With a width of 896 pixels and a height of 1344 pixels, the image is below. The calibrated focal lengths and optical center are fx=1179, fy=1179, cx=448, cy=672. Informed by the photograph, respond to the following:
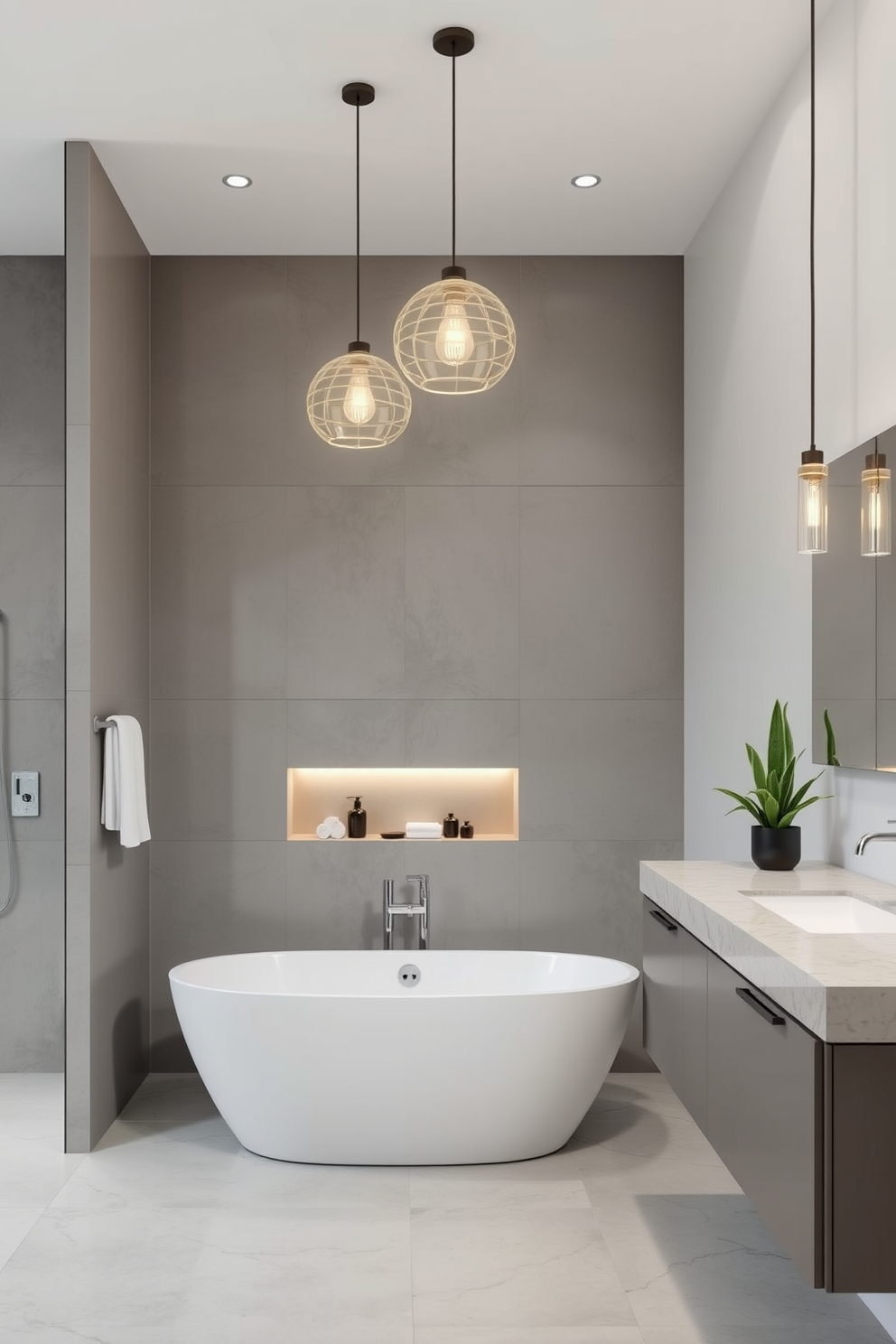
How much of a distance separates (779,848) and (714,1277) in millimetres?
1080

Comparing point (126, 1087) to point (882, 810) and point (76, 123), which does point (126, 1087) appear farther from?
point (76, 123)

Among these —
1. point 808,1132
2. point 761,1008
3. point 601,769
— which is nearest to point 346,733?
point 601,769

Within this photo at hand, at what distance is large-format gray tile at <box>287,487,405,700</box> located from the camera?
4.70 meters

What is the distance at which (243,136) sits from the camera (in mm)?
3721

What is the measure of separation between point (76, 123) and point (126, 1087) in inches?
128

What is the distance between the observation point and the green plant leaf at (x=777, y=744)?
120 inches

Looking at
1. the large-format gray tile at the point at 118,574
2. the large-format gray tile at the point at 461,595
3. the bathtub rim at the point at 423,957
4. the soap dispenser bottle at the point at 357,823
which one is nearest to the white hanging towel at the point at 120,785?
the large-format gray tile at the point at 118,574

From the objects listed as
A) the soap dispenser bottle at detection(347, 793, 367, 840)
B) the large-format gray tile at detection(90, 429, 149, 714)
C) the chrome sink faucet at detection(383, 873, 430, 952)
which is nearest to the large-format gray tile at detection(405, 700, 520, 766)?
the soap dispenser bottle at detection(347, 793, 367, 840)

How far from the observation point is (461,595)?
4.70m

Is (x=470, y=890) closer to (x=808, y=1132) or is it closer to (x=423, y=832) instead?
(x=423, y=832)

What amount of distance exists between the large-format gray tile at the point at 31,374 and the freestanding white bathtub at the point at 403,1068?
7.34 feet

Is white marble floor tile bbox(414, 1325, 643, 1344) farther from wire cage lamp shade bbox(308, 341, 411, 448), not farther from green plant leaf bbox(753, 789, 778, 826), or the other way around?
wire cage lamp shade bbox(308, 341, 411, 448)

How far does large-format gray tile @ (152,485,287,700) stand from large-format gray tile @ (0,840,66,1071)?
838mm

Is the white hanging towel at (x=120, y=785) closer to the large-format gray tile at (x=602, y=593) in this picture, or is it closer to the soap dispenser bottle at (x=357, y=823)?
the soap dispenser bottle at (x=357, y=823)
